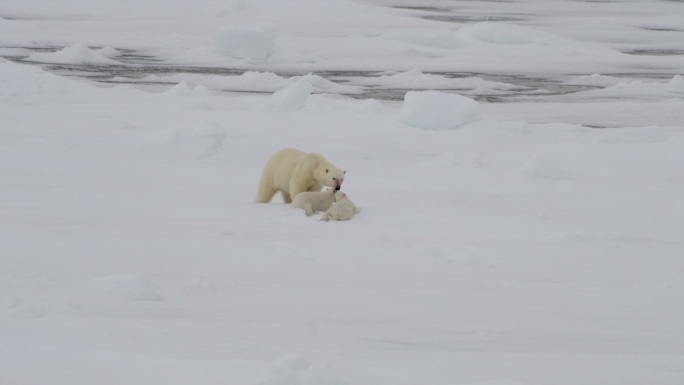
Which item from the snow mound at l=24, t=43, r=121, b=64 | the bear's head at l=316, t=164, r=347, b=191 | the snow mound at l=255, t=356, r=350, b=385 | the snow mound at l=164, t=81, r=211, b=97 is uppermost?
the snow mound at l=255, t=356, r=350, b=385

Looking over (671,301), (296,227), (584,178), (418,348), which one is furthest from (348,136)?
(418,348)

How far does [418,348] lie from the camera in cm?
A: 342

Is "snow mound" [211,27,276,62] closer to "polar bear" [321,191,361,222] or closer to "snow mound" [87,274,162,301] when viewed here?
"polar bear" [321,191,361,222]

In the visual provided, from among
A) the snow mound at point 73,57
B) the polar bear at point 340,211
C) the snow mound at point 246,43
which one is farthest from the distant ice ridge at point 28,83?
the snow mound at point 246,43

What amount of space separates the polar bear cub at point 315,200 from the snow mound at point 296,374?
303 cm

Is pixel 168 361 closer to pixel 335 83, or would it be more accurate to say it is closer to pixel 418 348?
pixel 418 348

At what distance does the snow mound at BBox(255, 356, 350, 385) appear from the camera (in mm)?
2592

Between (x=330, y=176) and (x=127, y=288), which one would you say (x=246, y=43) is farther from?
(x=127, y=288)

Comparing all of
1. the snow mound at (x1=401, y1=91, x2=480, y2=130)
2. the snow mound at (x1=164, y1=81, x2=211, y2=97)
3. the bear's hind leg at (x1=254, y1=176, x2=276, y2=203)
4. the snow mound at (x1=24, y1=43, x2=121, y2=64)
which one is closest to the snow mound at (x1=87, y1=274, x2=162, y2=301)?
the bear's hind leg at (x1=254, y1=176, x2=276, y2=203)

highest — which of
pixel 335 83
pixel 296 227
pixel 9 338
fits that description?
pixel 9 338

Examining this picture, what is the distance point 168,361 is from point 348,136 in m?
6.97

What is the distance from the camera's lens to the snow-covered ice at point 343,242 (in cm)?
317

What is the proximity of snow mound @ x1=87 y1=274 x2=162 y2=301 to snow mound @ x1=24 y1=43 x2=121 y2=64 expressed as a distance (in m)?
14.5

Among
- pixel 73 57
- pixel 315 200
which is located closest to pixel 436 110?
pixel 315 200
